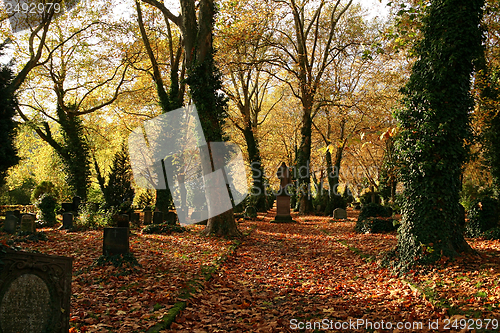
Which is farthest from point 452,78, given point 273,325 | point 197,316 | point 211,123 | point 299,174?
point 299,174

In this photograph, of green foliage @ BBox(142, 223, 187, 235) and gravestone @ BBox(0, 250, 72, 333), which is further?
green foliage @ BBox(142, 223, 187, 235)

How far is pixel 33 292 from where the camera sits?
343 cm

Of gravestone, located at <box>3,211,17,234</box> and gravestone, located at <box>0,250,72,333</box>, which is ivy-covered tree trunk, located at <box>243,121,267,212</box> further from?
gravestone, located at <box>0,250,72,333</box>

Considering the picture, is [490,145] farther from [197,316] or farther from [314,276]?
[197,316]

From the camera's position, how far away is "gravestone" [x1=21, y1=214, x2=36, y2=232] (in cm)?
1213

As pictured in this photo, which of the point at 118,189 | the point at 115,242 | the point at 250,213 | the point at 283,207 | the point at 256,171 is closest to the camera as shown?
the point at 115,242

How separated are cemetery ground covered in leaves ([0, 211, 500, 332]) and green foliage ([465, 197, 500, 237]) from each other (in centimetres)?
203

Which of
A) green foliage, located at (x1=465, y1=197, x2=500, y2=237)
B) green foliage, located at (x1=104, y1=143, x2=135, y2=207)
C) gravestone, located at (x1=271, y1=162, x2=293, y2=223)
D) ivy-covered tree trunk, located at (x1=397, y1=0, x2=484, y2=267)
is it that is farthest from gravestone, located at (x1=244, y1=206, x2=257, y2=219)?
ivy-covered tree trunk, located at (x1=397, y1=0, x2=484, y2=267)

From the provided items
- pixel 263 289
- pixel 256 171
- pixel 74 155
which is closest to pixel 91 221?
pixel 74 155

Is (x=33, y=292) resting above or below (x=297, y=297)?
above

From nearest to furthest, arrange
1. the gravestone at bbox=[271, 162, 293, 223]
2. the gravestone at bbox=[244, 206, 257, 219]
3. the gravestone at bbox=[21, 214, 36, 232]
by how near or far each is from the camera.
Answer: the gravestone at bbox=[21, 214, 36, 232] < the gravestone at bbox=[271, 162, 293, 223] < the gravestone at bbox=[244, 206, 257, 219]

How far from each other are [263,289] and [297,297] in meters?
0.81

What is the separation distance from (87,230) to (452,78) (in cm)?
1398

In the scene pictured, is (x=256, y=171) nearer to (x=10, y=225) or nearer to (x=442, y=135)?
(x=10, y=225)
